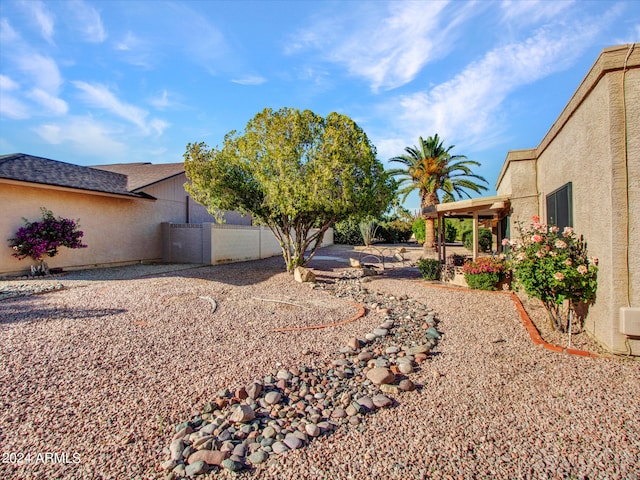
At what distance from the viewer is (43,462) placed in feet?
7.86

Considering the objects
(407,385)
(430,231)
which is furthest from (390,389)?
(430,231)

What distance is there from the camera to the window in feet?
18.9

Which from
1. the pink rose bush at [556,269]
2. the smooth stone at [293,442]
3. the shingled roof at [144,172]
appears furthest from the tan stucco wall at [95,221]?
Answer: the pink rose bush at [556,269]

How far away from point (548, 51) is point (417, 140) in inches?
577

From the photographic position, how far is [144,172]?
17828mm

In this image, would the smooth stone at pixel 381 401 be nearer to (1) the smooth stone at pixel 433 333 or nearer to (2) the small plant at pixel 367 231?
(1) the smooth stone at pixel 433 333

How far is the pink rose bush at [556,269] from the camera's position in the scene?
466cm

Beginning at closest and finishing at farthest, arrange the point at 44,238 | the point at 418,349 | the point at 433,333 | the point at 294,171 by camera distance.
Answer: the point at 418,349, the point at 433,333, the point at 294,171, the point at 44,238

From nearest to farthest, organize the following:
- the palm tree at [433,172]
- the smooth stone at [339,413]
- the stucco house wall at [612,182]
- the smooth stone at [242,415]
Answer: the smooth stone at [242,415], the smooth stone at [339,413], the stucco house wall at [612,182], the palm tree at [433,172]

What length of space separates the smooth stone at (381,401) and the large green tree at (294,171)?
6.56m

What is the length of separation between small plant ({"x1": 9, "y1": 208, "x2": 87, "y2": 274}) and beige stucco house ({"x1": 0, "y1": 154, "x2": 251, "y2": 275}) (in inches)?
10.5

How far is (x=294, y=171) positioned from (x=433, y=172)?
14.4 m

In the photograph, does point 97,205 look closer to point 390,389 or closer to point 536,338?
point 390,389

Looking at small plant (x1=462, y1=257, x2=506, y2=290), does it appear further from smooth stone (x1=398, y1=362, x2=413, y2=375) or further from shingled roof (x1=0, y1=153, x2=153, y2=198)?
shingled roof (x1=0, y1=153, x2=153, y2=198)
